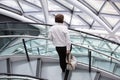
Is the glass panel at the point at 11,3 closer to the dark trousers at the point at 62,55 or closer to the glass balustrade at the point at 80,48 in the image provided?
the glass balustrade at the point at 80,48

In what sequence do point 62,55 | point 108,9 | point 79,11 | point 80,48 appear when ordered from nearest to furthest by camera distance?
point 62,55
point 80,48
point 108,9
point 79,11

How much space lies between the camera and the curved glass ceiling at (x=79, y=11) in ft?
59.2

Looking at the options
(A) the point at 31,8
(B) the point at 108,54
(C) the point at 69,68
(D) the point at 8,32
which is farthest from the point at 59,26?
(A) the point at 31,8

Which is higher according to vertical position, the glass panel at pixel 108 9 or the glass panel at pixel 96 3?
the glass panel at pixel 96 3

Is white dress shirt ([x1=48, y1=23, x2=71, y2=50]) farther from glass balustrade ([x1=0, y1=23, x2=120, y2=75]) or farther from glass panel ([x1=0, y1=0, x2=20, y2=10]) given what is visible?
glass panel ([x1=0, y1=0, x2=20, y2=10])

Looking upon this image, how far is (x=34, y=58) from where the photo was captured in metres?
8.72

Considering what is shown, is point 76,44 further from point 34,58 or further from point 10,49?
point 10,49

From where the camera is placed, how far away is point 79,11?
20844 mm

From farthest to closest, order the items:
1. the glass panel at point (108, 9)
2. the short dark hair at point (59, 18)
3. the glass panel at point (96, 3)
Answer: the glass panel at point (108, 9)
the glass panel at point (96, 3)
the short dark hair at point (59, 18)

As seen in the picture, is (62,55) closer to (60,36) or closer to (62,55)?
(62,55)

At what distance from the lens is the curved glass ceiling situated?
1803cm

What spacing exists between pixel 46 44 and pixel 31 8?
14553mm

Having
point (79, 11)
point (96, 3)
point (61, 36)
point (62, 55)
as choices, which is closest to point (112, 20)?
point (79, 11)

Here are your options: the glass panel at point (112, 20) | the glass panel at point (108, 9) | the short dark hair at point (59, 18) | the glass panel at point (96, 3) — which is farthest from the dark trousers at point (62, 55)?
the glass panel at point (112, 20)
